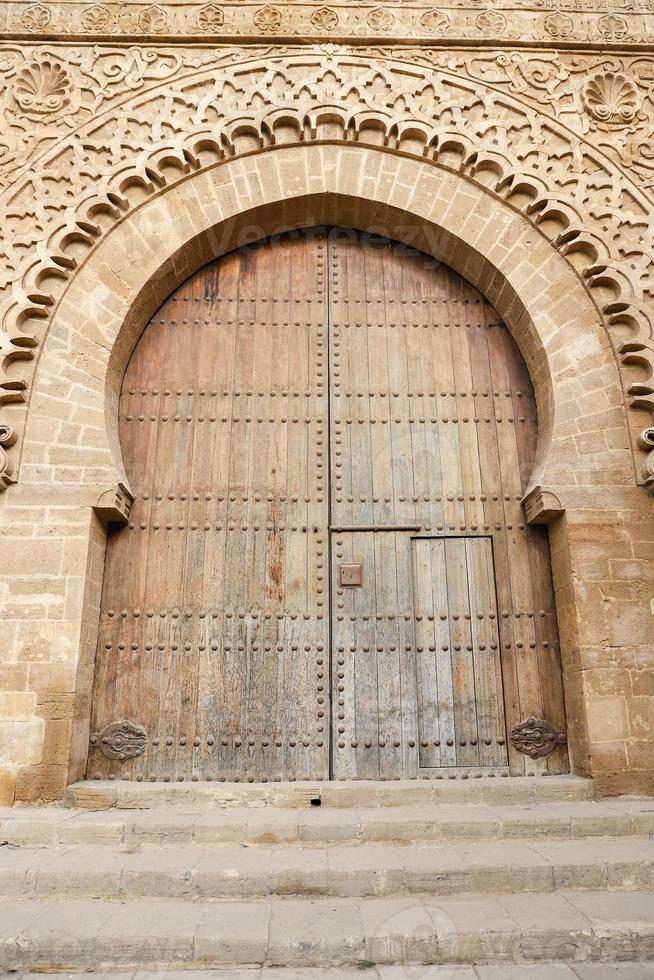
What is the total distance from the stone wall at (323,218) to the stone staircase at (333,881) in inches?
21.9

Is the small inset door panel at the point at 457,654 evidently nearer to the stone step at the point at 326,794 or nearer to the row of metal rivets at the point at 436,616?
the row of metal rivets at the point at 436,616

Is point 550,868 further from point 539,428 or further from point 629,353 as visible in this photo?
point 629,353

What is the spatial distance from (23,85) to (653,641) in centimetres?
632

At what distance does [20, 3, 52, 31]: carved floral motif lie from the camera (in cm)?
553

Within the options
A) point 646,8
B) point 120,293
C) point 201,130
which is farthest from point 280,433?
point 646,8

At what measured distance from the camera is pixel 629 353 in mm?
4750

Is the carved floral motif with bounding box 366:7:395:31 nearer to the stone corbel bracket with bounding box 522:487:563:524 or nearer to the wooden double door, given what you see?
the wooden double door

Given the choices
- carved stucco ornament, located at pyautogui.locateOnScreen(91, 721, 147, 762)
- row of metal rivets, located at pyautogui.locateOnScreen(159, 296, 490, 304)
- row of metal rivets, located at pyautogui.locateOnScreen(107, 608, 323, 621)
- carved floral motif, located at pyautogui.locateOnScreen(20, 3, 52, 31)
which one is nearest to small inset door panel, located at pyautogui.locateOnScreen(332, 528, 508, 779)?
row of metal rivets, located at pyautogui.locateOnScreen(107, 608, 323, 621)

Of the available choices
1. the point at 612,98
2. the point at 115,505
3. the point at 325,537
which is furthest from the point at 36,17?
the point at 325,537

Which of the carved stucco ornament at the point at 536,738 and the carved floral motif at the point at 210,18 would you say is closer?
the carved stucco ornament at the point at 536,738

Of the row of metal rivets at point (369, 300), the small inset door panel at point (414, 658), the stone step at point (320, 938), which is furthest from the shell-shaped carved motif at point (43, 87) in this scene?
the stone step at point (320, 938)

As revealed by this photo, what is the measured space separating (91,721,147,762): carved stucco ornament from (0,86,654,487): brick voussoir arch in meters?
→ 1.79

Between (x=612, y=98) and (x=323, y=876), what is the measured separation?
19.7 ft

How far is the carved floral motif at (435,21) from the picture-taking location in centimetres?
563
